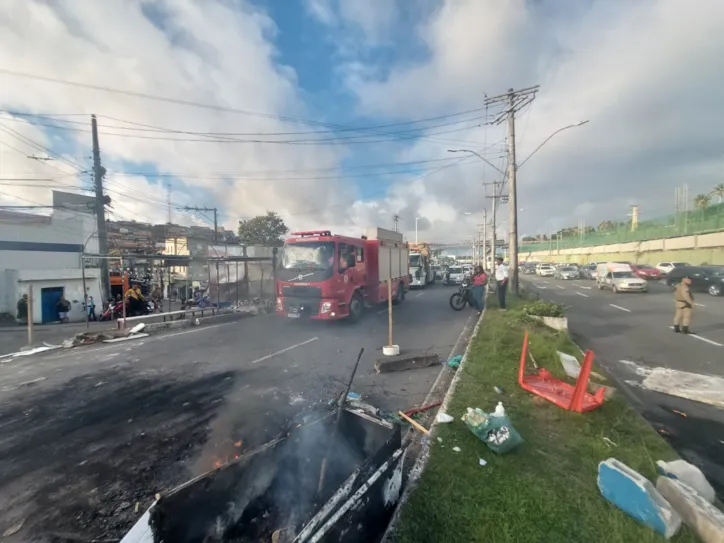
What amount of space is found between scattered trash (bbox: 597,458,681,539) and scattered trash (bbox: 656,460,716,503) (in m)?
0.58

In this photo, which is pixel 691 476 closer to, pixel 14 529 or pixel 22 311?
pixel 14 529

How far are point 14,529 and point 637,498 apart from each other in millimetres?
4886

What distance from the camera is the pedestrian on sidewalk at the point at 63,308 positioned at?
15.3 metres

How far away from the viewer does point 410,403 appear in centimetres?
502

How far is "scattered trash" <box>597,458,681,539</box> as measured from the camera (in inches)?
91.2

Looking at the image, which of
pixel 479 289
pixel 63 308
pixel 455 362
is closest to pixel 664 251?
pixel 479 289

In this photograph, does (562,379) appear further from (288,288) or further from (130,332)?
(130,332)

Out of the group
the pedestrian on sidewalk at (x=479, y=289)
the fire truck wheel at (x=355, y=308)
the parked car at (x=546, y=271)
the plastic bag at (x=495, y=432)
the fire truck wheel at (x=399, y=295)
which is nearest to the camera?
the plastic bag at (x=495, y=432)

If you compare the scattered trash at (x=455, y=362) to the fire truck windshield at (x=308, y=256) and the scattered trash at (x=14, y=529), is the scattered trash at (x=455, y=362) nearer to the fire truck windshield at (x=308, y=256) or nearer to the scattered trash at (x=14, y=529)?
the fire truck windshield at (x=308, y=256)

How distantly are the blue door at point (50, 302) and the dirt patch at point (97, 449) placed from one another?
1307 centimetres

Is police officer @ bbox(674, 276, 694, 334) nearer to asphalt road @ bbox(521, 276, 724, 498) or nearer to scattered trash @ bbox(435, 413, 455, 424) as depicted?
asphalt road @ bbox(521, 276, 724, 498)

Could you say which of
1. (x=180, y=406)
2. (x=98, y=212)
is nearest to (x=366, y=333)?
(x=180, y=406)

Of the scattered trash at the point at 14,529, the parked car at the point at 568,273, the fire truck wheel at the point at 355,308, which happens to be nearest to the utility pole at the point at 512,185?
the fire truck wheel at the point at 355,308

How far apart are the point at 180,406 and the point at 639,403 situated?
701cm
